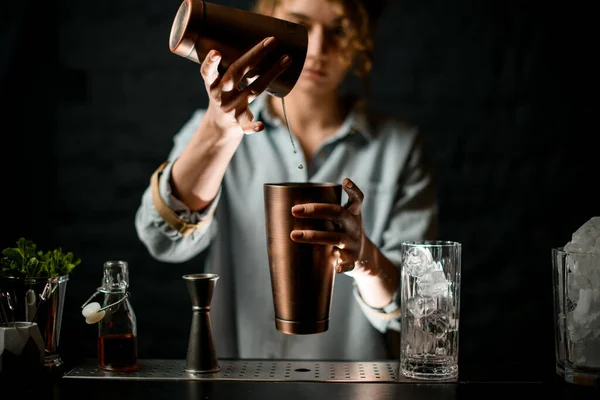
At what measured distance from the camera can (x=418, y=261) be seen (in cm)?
160

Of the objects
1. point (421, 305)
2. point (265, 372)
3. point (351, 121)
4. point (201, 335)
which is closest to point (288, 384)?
point (265, 372)

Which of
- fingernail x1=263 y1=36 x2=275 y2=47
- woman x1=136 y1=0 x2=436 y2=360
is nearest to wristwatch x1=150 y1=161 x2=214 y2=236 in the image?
woman x1=136 y1=0 x2=436 y2=360

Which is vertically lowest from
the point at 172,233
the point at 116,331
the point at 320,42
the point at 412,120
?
the point at 116,331

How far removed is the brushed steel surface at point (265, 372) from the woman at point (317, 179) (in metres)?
0.42

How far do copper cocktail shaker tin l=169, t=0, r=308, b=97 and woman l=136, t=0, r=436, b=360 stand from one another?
0.54 m

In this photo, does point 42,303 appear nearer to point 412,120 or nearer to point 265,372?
point 265,372

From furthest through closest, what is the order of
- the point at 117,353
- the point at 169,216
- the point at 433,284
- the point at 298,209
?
1. the point at 169,216
2. the point at 117,353
3. the point at 433,284
4. the point at 298,209

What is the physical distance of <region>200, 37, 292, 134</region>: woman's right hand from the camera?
5.09 ft

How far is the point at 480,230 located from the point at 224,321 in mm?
827

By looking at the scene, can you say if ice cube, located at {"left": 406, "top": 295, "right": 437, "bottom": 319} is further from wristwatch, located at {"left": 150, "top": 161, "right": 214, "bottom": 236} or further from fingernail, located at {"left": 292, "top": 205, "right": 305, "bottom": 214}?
wristwatch, located at {"left": 150, "top": 161, "right": 214, "bottom": 236}

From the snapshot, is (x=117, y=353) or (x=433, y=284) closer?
(x=433, y=284)

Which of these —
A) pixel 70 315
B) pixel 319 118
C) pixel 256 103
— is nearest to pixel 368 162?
pixel 319 118

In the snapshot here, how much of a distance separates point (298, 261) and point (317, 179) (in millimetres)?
723

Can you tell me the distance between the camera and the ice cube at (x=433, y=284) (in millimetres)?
1593
